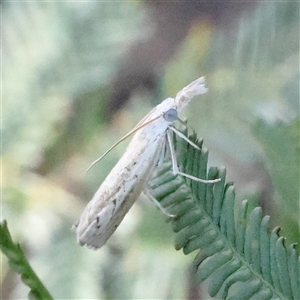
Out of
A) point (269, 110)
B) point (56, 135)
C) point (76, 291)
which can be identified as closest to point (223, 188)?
point (269, 110)

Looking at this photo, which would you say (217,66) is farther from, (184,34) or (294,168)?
(294,168)

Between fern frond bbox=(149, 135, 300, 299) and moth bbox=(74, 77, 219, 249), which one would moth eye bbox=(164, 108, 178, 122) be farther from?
fern frond bbox=(149, 135, 300, 299)

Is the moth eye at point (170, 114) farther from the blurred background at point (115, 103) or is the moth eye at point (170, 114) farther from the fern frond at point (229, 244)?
the blurred background at point (115, 103)

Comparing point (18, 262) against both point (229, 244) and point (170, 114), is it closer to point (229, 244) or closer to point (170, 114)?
point (229, 244)

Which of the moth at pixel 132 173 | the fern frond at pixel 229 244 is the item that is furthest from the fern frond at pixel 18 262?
the moth at pixel 132 173

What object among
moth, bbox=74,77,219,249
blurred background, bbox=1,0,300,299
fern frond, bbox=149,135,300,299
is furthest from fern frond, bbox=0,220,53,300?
blurred background, bbox=1,0,300,299

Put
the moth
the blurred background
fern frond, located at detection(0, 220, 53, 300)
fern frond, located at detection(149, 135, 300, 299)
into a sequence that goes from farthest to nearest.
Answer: the blurred background < the moth < fern frond, located at detection(149, 135, 300, 299) < fern frond, located at detection(0, 220, 53, 300)

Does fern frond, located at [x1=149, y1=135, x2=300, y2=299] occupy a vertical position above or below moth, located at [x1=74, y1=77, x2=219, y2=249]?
below

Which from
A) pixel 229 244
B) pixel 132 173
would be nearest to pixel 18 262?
pixel 229 244
